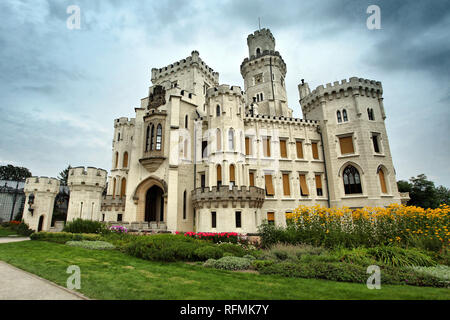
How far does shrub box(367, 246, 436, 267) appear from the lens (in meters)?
9.34

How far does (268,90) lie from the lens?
3616 centimetres

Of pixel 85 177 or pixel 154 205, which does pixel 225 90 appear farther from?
pixel 85 177

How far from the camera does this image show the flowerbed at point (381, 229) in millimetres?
11570

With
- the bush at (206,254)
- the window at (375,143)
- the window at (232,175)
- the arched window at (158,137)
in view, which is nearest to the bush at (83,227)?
the arched window at (158,137)

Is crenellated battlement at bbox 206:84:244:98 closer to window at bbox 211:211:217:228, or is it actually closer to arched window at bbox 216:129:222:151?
arched window at bbox 216:129:222:151

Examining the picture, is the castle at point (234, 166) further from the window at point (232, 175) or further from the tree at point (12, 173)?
the tree at point (12, 173)

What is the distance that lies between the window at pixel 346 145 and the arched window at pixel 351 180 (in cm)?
182

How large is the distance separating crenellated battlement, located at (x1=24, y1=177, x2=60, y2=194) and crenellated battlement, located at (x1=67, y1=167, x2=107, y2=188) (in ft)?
18.2

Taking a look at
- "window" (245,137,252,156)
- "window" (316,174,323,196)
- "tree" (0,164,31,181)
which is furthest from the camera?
"tree" (0,164,31,181)

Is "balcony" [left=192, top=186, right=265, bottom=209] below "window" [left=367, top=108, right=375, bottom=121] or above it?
below

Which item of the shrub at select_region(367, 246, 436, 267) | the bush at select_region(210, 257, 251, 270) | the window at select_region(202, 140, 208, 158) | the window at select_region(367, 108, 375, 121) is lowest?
the bush at select_region(210, 257, 251, 270)

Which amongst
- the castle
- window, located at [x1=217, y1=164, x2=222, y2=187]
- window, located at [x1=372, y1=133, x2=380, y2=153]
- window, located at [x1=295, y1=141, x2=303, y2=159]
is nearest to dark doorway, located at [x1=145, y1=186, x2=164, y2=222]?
the castle
